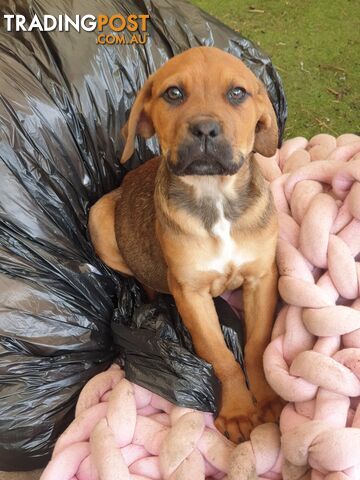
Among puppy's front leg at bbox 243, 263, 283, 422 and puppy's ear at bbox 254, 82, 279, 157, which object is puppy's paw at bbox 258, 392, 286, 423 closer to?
puppy's front leg at bbox 243, 263, 283, 422

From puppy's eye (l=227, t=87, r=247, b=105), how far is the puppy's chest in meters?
0.38

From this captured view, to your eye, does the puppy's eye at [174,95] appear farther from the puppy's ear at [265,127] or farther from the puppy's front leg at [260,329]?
the puppy's front leg at [260,329]

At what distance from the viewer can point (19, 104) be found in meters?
2.29

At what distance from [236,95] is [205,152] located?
270 millimetres

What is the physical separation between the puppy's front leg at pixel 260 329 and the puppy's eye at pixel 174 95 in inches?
29.5

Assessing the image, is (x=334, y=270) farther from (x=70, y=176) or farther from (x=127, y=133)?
(x=70, y=176)

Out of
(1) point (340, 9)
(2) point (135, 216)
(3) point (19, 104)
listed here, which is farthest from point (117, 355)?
(1) point (340, 9)

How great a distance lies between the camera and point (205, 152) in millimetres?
1718

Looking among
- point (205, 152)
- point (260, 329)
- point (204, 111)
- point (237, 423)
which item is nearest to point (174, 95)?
point (204, 111)

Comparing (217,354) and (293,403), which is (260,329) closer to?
(217,354)

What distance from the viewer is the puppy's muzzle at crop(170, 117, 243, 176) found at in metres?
1.69

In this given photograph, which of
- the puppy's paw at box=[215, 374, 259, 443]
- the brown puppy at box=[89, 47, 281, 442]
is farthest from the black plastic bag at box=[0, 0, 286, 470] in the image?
the puppy's paw at box=[215, 374, 259, 443]

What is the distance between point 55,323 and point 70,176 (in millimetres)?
662

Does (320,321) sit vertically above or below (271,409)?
above
